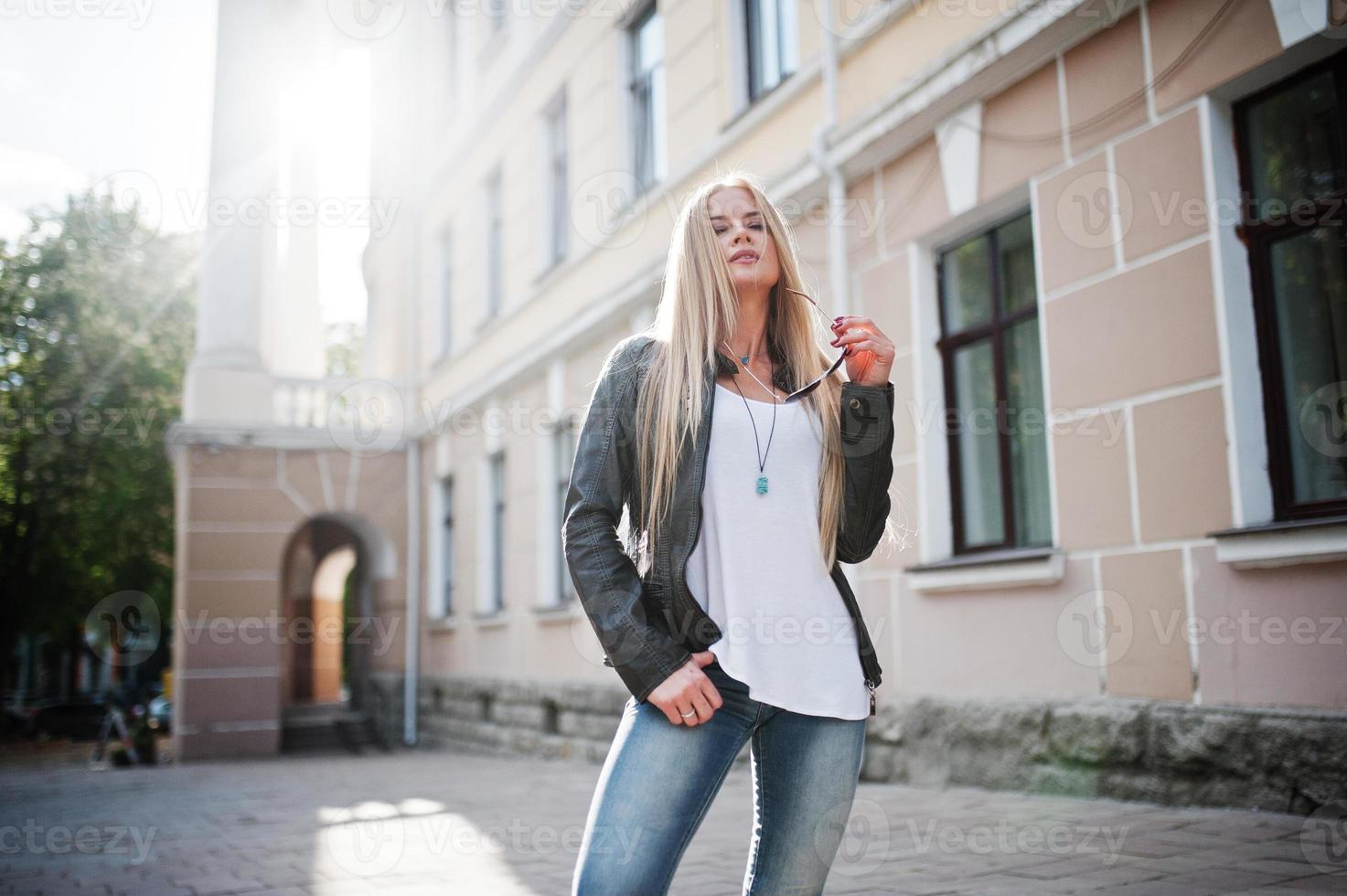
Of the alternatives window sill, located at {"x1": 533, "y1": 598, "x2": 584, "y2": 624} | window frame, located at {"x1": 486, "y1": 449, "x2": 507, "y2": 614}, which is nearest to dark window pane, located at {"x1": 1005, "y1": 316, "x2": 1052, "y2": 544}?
window sill, located at {"x1": 533, "y1": 598, "x2": 584, "y2": 624}

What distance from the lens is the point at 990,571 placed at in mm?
6469

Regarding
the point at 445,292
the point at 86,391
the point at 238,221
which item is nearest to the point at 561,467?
the point at 445,292

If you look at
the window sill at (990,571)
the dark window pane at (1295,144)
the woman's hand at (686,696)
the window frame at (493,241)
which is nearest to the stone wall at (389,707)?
the window frame at (493,241)

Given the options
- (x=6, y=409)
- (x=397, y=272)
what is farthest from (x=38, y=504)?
(x=397, y=272)

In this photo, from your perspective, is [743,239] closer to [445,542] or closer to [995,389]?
[995,389]

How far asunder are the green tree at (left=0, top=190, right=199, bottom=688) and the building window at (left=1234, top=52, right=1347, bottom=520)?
20.6 m

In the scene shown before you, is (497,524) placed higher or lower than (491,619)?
higher

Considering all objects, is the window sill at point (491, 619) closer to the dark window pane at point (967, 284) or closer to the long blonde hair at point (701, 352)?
the dark window pane at point (967, 284)

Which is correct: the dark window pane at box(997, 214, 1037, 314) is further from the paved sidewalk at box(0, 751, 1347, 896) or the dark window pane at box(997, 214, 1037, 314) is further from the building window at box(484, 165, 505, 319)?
the building window at box(484, 165, 505, 319)

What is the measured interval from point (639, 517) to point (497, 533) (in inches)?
520

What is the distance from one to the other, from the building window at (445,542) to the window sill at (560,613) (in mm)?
4153

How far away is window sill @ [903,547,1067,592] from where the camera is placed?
20.0ft

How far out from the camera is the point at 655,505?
6.76ft

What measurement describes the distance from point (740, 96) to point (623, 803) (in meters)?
8.43
